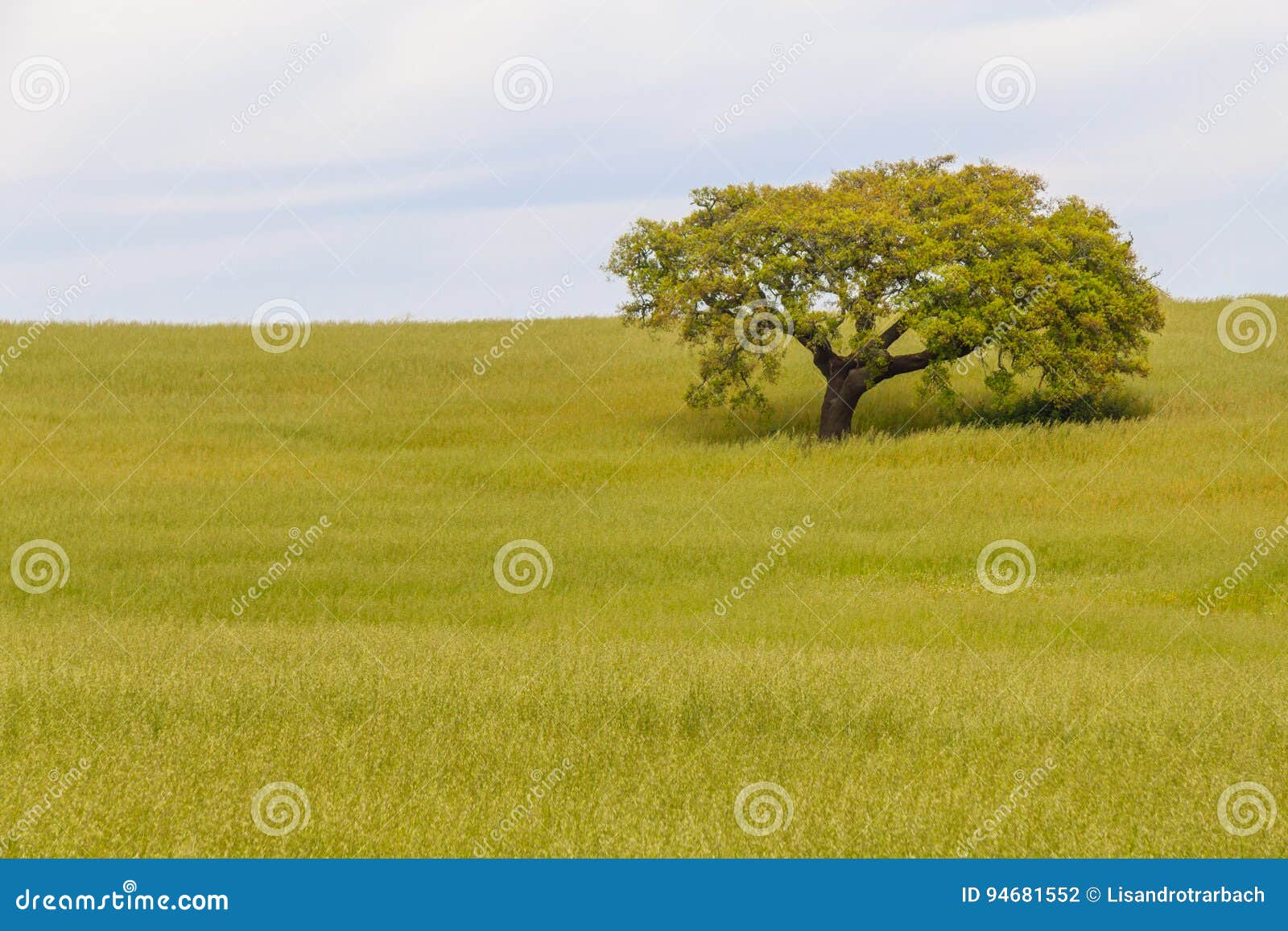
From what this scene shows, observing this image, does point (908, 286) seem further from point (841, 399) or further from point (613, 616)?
point (613, 616)

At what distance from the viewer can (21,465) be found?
94.9 feet

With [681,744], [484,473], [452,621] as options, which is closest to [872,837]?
[681,744]

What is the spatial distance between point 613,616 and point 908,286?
54.8ft

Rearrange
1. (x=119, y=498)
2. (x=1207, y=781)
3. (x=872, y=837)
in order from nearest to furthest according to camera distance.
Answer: (x=872, y=837), (x=1207, y=781), (x=119, y=498)

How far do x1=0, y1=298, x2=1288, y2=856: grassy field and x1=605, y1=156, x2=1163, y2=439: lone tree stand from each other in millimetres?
1932

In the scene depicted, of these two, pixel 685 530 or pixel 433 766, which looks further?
pixel 685 530

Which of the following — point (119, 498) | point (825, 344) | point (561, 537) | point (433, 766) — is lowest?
point (433, 766)

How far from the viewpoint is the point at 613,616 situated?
17.3 metres

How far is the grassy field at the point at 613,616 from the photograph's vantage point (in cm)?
640

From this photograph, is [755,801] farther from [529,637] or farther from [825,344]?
[825,344]

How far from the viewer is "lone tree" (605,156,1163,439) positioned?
29500 mm

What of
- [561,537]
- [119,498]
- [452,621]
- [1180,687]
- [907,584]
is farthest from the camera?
[119,498]

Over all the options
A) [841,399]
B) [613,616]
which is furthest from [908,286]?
[613,616]

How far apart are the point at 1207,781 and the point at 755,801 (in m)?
2.95
